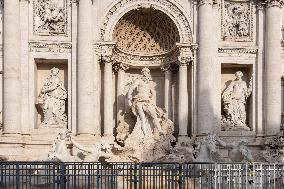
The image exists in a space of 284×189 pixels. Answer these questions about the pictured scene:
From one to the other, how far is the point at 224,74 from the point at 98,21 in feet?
20.7

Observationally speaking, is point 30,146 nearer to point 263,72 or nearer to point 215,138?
point 215,138

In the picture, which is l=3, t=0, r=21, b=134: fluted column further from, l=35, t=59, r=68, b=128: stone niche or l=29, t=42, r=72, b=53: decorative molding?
l=35, t=59, r=68, b=128: stone niche

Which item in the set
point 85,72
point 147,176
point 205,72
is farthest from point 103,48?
point 147,176

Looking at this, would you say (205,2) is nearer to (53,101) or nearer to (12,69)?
(53,101)

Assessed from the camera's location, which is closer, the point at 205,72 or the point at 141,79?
the point at 205,72

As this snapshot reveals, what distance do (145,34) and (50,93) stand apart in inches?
206

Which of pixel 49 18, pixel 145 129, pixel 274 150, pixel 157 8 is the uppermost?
pixel 157 8

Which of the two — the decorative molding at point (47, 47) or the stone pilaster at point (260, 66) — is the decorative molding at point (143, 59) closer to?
the decorative molding at point (47, 47)

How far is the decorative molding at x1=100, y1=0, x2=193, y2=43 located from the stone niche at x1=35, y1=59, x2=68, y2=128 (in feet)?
7.82

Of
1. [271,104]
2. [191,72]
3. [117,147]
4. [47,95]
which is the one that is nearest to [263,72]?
[271,104]

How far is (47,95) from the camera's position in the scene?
912 inches

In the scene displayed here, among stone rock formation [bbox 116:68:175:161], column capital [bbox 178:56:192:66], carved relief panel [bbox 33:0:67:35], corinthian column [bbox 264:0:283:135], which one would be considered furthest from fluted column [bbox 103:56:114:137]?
corinthian column [bbox 264:0:283:135]

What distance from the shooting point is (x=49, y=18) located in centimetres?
2305

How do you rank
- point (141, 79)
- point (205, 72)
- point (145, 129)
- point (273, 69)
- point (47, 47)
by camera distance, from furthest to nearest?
point (141, 79)
point (273, 69)
point (205, 72)
point (47, 47)
point (145, 129)
